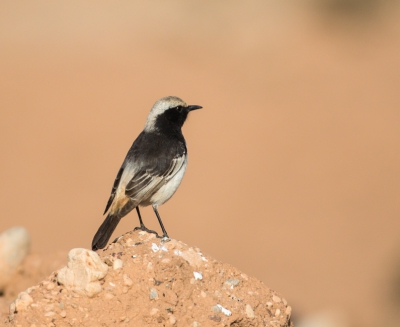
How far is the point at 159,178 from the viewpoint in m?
8.91

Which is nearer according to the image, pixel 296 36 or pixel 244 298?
pixel 244 298

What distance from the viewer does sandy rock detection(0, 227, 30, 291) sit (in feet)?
33.3

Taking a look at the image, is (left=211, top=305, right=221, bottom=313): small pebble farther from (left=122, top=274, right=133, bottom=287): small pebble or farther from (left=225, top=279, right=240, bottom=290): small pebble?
(left=122, top=274, right=133, bottom=287): small pebble

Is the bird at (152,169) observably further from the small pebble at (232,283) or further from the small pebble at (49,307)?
the small pebble at (49,307)

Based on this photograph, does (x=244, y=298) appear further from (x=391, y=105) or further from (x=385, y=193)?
(x=391, y=105)

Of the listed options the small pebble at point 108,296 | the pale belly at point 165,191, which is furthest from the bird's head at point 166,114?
the small pebble at point 108,296

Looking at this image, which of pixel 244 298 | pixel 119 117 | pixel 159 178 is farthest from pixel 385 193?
pixel 244 298

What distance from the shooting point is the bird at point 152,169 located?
8.58 metres

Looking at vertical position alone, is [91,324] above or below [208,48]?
below

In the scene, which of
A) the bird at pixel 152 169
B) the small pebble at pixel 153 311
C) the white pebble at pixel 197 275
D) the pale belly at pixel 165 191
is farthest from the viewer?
the pale belly at pixel 165 191

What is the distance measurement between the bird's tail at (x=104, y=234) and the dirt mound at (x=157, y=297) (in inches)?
31.9

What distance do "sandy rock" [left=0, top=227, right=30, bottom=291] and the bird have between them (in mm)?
2120

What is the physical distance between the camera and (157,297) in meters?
6.12

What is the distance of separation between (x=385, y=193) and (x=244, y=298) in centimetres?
1257
